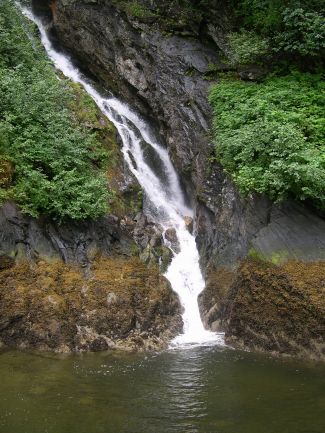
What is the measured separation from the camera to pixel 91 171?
14062 millimetres

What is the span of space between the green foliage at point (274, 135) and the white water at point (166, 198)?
299cm

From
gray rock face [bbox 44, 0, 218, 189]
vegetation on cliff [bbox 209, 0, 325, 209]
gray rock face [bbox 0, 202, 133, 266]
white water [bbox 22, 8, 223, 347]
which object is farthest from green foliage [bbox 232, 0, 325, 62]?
gray rock face [bbox 0, 202, 133, 266]

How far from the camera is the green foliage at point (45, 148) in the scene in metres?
12.2

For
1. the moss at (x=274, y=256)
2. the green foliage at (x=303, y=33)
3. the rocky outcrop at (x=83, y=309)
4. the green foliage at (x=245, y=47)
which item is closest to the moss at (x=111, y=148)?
the rocky outcrop at (x=83, y=309)

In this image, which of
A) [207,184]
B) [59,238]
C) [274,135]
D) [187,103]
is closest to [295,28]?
[187,103]

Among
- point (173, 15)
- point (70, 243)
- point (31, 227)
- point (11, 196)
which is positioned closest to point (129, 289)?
point (70, 243)

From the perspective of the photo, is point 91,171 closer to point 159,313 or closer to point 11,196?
point 11,196

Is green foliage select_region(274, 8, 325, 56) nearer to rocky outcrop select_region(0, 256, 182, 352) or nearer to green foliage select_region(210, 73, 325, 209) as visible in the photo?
green foliage select_region(210, 73, 325, 209)

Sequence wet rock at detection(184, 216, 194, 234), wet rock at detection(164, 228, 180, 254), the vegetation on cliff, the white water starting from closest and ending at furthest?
the vegetation on cliff
the white water
wet rock at detection(164, 228, 180, 254)
wet rock at detection(184, 216, 194, 234)

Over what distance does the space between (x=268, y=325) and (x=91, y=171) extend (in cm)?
715

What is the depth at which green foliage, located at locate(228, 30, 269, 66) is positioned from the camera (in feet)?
50.2

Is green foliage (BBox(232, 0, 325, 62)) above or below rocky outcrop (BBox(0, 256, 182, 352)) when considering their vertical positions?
above

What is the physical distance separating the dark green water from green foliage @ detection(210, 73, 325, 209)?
13.6ft

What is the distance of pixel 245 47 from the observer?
15602 mm
